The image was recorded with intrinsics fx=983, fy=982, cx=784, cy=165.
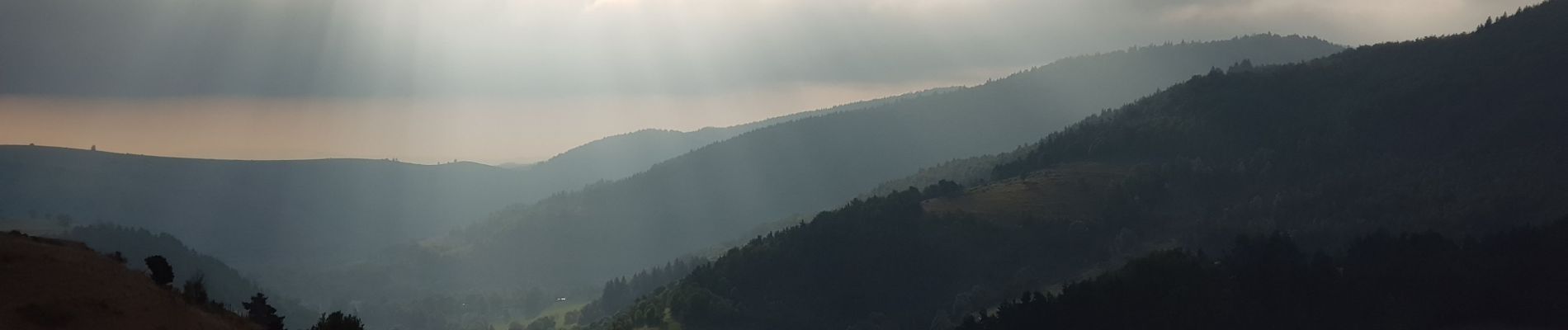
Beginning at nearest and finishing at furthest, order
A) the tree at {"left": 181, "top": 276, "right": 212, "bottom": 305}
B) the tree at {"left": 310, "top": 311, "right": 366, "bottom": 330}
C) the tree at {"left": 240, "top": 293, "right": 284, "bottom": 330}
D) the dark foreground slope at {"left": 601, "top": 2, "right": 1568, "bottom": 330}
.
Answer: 1. the tree at {"left": 181, "top": 276, "right": 212, "bottom": 305}
2. the tree at {"left": 310, "top": 311, "right": 366, "bottom": 330}
3. the tree at {"left": 240, "top": 293, "right": 284, "bottom": 330}
4. the dark foreground slope at {"left": 601, "top": 2, "right": 1568, "bottom": 330}

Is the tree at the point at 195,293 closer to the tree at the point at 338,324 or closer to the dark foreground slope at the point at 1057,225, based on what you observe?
the tree at the point at 338,324

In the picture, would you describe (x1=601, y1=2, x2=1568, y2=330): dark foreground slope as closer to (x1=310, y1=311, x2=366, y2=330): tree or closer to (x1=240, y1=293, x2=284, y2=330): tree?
(x1=240, y1=293, x2=284, y2=330): tree

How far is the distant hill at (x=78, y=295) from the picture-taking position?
3000cm

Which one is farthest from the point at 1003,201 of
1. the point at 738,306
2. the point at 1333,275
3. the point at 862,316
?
the point at 1333,275

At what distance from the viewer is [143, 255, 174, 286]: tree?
39688mm

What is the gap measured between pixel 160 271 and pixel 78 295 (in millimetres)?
9037

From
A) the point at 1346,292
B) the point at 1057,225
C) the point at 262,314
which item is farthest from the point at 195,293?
the point at 1057,225

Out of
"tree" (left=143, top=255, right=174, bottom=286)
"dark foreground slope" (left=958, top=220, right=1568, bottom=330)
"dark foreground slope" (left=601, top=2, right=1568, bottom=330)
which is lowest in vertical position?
"dark foreground slope" (left=958, top=220, right=1568, bottom=330)

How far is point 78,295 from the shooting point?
31.7m

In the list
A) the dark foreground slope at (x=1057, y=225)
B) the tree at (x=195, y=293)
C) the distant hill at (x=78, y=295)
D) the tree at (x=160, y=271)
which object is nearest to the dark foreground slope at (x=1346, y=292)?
the dark foreground slope at (x=1057, y=225)

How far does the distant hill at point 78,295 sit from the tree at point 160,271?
2.13 metres

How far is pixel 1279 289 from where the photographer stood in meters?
96.2

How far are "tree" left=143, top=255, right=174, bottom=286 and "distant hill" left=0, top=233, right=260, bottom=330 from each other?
2.13 metres

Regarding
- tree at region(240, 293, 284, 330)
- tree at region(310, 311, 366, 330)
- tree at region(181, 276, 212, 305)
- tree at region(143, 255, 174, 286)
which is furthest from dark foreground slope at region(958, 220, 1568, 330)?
tree at region(143, 255, 174, 286)
